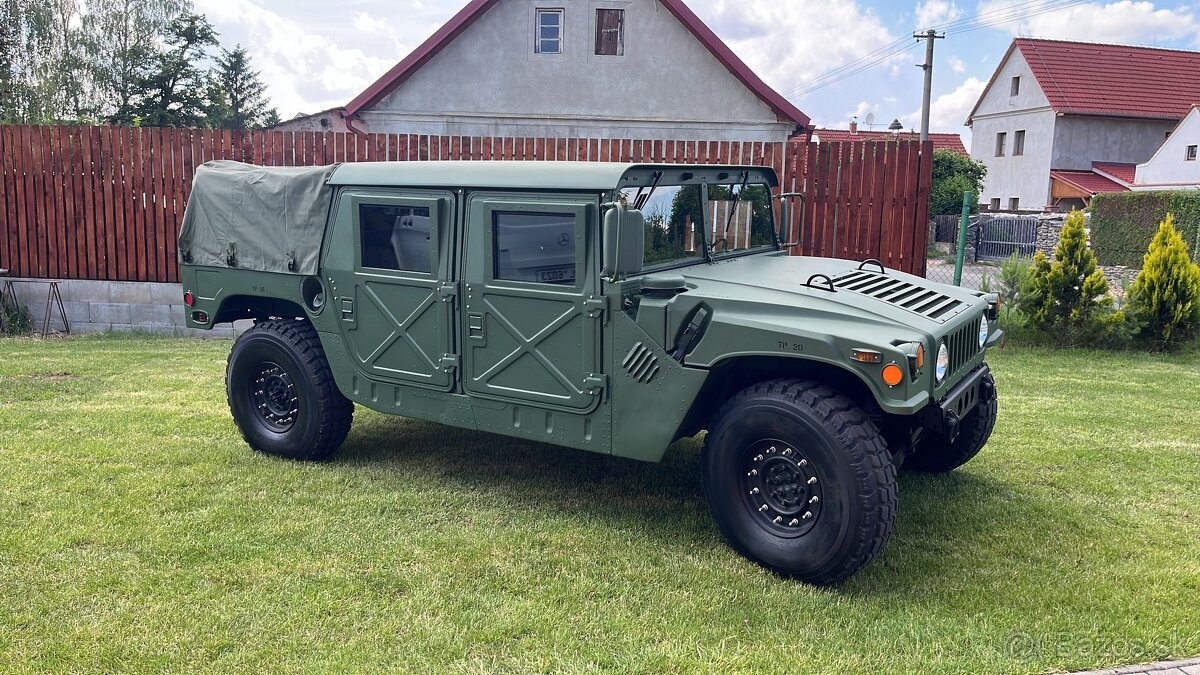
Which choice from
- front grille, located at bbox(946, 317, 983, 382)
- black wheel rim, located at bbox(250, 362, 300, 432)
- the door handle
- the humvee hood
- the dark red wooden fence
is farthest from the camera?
the dark red wooden fence

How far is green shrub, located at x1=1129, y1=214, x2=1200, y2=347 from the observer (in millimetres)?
10219

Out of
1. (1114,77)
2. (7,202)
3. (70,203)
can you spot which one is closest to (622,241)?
(70,203)

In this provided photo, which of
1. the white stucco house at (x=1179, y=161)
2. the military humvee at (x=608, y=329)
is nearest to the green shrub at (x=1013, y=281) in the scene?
the military humvee at (x=608, y=329)

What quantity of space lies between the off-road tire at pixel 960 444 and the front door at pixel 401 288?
281cm

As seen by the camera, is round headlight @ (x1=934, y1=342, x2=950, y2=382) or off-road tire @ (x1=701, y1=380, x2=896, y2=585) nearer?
off-road tire @ (x1=701, y1=380, x2=896, y2=585)

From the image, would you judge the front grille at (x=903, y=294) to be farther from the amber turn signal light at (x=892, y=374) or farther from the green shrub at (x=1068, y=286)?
the green shrub at (x=1068, y=286)

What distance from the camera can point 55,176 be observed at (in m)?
11.1

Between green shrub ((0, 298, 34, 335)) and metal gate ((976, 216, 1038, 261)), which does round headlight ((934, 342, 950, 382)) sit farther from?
metal gate ((976, 216, 1038, 261))

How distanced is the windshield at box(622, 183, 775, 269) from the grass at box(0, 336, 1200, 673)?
143 centimetres

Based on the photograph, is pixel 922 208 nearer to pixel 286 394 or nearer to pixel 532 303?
pixel 532 303

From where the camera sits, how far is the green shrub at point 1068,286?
33.7 ft

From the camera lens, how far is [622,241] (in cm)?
441

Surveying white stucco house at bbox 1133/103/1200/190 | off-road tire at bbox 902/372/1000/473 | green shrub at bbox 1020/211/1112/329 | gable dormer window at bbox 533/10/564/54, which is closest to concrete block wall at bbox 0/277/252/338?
off-road tire at bbox 902/372/1000/473

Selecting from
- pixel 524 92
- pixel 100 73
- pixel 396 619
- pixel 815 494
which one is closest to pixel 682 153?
pixel 815 494
